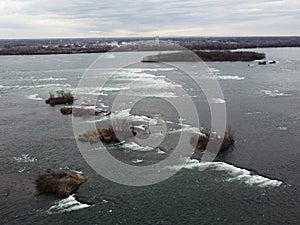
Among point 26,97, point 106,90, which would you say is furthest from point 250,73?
point 26,97

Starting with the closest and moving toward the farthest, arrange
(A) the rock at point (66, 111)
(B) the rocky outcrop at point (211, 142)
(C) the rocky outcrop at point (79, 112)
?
(B) the rocky outcrop at point (211, 142) < (C) the rocky outcrop at point (79, 112) < (A) the rock at point (66, 111)

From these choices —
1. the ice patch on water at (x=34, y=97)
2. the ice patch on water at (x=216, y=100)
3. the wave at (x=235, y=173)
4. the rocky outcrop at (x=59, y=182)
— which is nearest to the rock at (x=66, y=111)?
the ice patch on water at (x=34, y=97)

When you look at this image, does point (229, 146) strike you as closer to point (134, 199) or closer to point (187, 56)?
point (134, 199)

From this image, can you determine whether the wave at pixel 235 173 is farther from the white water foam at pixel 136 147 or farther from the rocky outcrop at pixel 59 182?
the rocky outcrop at pixel 59 182

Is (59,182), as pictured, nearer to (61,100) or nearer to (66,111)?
(66,111)

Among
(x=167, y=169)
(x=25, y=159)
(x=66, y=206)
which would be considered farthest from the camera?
(x=25, y=159)

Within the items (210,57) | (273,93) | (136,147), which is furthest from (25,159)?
(210,57)
